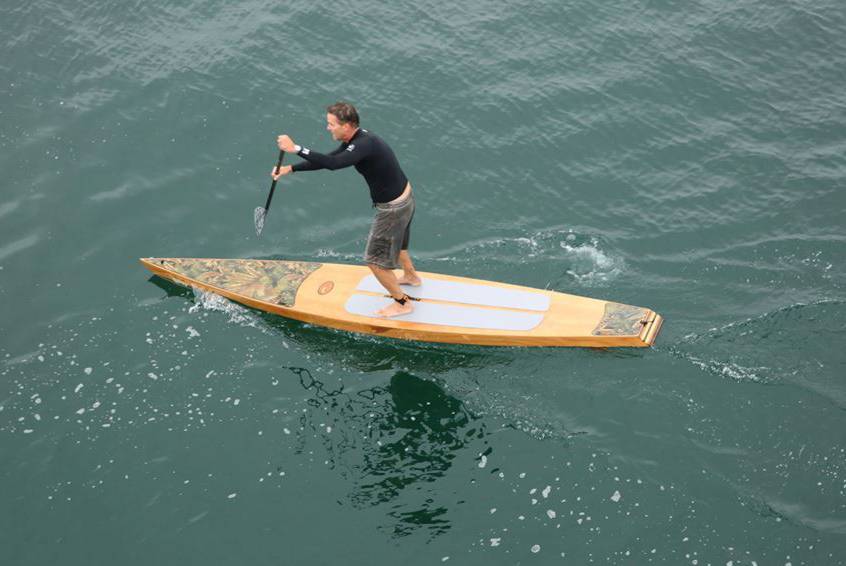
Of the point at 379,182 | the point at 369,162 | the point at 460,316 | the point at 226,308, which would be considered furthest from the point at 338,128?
the point at 226,308

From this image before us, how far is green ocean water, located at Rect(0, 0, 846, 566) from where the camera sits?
1138cm

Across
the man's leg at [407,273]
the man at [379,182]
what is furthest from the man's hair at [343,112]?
the man's leg at [407,273]

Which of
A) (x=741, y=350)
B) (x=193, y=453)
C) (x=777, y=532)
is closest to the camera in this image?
(x=777, y=532)

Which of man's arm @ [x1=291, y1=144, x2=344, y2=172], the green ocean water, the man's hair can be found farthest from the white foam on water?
the man's hair

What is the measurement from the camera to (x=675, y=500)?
1142cm

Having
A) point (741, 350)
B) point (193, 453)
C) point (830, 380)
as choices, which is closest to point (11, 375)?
point (193, 453)

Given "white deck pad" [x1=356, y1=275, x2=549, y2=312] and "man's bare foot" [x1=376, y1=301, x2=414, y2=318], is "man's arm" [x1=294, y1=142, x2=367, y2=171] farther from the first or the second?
"white deck pad" [x1=356, y1=275, x2=549, y2=312]

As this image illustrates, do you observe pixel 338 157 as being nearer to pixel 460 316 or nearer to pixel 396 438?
pixel 460 316

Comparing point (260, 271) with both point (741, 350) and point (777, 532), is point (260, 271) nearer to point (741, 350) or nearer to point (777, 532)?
point (741, 350)

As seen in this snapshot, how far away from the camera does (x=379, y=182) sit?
12.3 meters

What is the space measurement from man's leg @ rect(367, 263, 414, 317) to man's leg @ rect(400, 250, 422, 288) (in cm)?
38

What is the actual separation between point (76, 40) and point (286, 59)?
14.2 ft

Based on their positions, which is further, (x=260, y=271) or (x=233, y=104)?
(x=233, y=104)

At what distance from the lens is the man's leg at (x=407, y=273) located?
13602mm
